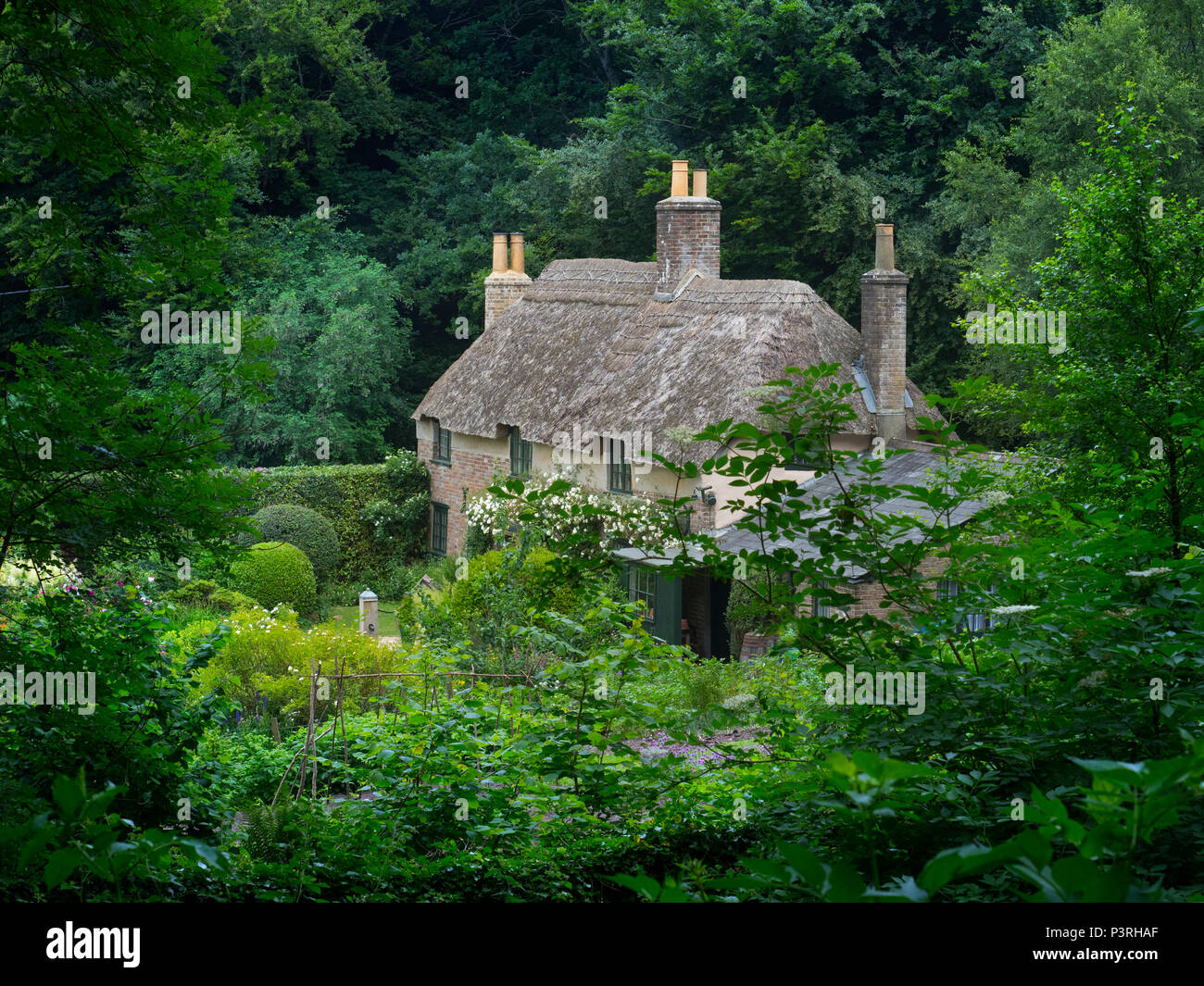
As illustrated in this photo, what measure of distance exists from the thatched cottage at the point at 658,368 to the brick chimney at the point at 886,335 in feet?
0.08

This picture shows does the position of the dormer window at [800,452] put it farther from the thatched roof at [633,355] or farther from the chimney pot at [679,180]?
the chimney pot at [679,180]

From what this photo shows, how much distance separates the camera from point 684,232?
67.3 ft

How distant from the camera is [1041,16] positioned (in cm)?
2528

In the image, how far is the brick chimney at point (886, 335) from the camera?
18406mm

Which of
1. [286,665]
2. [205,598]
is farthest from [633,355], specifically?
[286,665]

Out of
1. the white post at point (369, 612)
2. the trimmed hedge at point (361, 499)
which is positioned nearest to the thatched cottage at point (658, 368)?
the trimmed hedge at point (361, 499)

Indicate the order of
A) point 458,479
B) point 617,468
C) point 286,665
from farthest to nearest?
1. point 458,479
2. point 617,468
3. point 286,665

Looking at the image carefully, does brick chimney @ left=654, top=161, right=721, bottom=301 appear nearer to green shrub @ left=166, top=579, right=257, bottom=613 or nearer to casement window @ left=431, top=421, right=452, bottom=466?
casement window @ left=431, top=421, right=452, bottom=466

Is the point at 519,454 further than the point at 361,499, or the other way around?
the point at 361,499

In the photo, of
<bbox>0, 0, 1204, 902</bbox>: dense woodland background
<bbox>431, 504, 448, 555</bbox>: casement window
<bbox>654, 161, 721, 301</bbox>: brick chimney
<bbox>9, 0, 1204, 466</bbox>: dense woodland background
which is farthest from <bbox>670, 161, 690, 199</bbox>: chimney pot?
<bbox>431, 504, 448, 555</bbox>: casement window

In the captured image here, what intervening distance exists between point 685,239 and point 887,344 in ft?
13.8

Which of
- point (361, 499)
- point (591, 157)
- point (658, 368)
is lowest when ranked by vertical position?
point (361, 499)

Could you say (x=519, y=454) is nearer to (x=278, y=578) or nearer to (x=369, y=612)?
(x=278, y=578)

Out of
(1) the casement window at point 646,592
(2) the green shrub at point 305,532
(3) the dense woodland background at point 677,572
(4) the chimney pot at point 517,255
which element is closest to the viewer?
(3) the dense woodland background at point 677,572
